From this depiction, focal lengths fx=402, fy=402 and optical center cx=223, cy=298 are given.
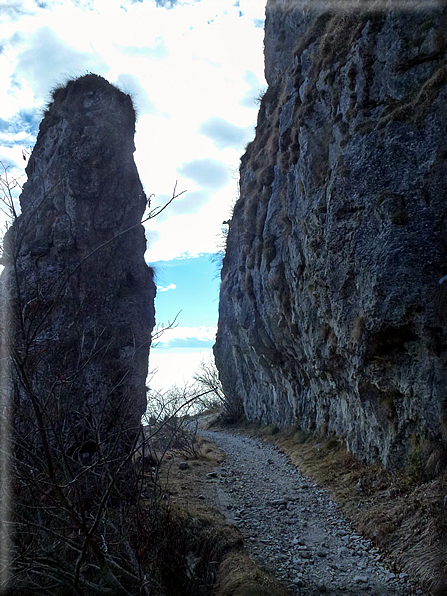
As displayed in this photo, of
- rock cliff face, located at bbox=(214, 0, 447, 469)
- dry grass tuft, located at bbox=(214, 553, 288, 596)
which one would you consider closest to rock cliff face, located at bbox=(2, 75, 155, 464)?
dry grass tuft, located at bbox=(214, 553, 288, 596)

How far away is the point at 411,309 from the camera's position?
934 centimetres

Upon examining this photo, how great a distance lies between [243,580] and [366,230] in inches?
332

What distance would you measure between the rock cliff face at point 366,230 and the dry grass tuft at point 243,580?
4200 millimetres

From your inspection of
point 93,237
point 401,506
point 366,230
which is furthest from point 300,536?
point 93,237

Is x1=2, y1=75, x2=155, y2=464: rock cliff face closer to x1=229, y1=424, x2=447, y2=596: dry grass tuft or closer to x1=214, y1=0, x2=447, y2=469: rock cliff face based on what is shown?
x1=229, y1=424, x2=447, y2=596: dry grass tuft

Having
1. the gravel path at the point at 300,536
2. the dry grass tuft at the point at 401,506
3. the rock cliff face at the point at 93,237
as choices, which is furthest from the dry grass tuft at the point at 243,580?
the rock cliff face at the point at 93,237

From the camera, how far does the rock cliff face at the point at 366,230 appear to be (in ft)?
30.8

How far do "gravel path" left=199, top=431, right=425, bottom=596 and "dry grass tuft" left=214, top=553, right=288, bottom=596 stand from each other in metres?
0.31

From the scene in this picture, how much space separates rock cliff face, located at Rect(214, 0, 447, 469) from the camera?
9383 millimetres

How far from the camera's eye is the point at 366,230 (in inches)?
424

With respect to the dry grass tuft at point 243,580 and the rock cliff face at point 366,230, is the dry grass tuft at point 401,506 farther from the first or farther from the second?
the dry grass tuft at point 243,580

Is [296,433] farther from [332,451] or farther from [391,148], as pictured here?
[391,148]

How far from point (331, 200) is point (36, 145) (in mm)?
10576

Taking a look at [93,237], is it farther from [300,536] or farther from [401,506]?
[401,506]
